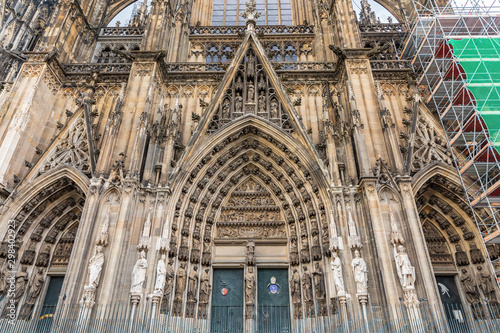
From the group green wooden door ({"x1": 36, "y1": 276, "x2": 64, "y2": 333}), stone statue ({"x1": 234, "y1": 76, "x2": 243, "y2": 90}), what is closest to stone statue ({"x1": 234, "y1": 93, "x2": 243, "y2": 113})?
stone statue ({"x1": 234, "y1": 76, "x2": 243, "y2": 90})

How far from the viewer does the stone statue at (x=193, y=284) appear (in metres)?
9.47

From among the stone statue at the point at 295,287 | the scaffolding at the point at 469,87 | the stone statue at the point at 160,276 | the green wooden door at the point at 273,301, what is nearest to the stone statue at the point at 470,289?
the scaffolding at the point at 469,87

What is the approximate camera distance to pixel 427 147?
1089 centimetres

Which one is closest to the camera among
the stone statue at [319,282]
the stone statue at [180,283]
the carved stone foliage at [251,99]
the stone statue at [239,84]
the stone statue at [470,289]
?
the stone statue at [319,282]

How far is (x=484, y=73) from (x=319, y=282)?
895 centimetres

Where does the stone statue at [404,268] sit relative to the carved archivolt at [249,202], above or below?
below

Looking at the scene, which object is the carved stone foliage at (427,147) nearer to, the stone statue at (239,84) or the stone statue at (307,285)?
the stone statue at (307,285)

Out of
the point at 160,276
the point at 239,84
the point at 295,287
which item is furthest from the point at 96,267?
the point at 239,84

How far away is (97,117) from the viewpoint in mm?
11977

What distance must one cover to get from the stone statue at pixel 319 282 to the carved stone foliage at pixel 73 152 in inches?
305

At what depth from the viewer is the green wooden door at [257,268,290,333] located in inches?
374

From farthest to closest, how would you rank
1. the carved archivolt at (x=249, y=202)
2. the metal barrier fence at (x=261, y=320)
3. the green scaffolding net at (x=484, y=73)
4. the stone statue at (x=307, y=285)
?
the carved archivolt at (x=249, y=202) < the green scaffolding net at (x=484, y=73) < the stone statue at (x=307, y=285) < the metal barrier fence at (x=261, y=320)

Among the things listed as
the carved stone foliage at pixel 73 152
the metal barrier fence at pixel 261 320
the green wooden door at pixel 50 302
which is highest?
the carved stone foliage at pixel 73 152

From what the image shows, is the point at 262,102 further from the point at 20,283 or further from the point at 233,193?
the point at 20,283
